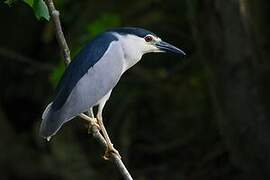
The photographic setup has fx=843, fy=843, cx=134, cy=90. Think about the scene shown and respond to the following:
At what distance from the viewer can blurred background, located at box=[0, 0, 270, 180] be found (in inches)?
233

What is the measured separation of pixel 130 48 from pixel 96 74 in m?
0.22

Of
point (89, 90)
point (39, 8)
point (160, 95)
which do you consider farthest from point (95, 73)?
point (160, 95)

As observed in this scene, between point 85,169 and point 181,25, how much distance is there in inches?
57.0

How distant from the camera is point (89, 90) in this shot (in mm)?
3676

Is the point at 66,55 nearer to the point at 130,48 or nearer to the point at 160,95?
the point at 130,48

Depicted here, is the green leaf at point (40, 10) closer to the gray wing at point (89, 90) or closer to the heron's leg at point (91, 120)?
the gray wing at point (89, 90)

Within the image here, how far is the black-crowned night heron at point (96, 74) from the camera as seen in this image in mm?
3557

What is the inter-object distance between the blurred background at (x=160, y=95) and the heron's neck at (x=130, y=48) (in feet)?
6.08

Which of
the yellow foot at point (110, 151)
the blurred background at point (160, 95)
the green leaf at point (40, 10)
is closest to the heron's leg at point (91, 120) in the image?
the yellow foot at point (110, 151)

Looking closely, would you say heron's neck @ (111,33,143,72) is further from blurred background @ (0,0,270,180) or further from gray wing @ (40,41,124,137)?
blurred background @ (0,0,270,180)

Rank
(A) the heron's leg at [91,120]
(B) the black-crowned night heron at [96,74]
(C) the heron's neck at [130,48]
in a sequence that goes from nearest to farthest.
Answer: (B) the black-crowned night heron at [96,74], (A) the heron's leg at [91,120], (C) the heron's neck at [130,48]

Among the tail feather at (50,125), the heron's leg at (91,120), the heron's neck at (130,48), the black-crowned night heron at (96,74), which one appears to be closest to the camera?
the tail feather at (50,125)

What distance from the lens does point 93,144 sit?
7688mm

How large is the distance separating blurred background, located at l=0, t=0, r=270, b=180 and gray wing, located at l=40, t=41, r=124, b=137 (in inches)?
77.7
